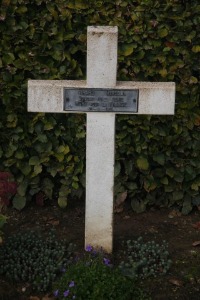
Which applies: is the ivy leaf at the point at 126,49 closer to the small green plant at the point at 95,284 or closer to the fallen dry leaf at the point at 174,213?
the fallen dry leaf at the point at 174,213

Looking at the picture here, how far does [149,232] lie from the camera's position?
496 cm

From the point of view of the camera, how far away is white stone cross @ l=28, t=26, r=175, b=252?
407 cm

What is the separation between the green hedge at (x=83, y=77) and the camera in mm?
4824

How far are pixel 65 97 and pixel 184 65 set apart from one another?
→ 4.06 feet

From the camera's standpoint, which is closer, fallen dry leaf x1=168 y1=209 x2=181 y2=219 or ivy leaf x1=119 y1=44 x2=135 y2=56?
ivy leaf x1=119 y1=44 x2=135 y2=56

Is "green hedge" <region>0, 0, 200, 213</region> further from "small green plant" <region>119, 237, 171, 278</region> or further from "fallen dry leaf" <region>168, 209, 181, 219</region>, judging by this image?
"small green plant" <region>119, 237, 171, 278</region>

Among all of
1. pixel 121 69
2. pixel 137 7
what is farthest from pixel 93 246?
pixel 137 7

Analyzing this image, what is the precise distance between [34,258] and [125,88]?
1.39 m

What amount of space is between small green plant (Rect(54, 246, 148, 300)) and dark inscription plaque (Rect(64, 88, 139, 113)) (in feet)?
3.45

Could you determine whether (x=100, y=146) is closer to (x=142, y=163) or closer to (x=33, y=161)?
(x=142, y=163)

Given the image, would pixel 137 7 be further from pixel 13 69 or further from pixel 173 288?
pixel 173 288

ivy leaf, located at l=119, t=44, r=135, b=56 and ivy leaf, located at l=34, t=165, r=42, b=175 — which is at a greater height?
ivy leaf, located at l=119, t=44, r=135, b=56

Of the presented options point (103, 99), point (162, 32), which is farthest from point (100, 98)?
point (162, 32)

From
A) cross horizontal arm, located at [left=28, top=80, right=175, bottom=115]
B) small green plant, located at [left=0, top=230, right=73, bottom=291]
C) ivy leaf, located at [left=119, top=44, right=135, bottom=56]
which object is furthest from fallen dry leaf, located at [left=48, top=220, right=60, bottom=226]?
ivy leaf, located at [left=119, top=44, right=135, bottom=56]
